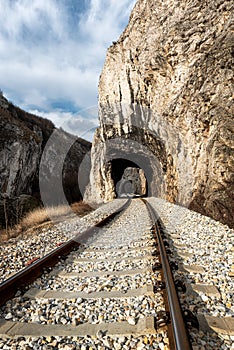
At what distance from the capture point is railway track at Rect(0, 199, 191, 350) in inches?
84.7

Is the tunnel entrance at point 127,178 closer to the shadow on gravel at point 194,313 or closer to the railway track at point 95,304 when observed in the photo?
the railway track at point 95,304

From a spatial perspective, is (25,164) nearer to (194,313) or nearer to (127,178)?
(194,313)

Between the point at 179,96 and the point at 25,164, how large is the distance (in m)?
18.0

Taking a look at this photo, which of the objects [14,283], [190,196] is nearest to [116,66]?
[190,196]

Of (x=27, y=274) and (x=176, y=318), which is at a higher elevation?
(x=176, y=318)

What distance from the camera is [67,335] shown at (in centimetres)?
227

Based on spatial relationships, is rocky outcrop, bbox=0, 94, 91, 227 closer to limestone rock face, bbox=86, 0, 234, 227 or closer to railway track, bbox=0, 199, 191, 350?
limestone rock face, bbox=86, 0, 234, 227

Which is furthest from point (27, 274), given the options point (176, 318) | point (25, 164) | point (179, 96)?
point (25, 164)

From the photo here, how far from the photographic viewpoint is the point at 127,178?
56938 millimetres

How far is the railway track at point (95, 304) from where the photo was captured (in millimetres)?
2150

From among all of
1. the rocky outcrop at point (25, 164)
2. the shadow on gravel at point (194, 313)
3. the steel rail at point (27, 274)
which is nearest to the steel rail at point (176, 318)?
the shadow on gravel at point (194, 313)

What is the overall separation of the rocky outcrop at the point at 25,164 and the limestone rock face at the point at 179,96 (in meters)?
9.10

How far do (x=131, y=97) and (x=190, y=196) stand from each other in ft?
35.6

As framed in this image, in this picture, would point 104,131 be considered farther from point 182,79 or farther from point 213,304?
point 213,304
